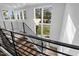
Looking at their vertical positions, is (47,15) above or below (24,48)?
above

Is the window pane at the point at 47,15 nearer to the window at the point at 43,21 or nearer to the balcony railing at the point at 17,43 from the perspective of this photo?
the window at the point at 43,21

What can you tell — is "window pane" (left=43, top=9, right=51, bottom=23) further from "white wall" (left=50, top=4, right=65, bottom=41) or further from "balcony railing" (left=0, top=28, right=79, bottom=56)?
"balcony railing" (left=0, top=28, right=79, bottom=56)

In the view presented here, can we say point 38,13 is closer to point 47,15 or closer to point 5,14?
point 47,15

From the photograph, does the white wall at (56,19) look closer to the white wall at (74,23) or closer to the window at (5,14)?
the white wall at (74,23)

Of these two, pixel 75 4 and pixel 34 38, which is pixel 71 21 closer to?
pixel 75 4

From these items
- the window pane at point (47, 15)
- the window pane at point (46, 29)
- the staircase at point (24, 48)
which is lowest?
the staircase at point (24, 48)

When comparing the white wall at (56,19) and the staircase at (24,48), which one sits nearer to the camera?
the white wall at (56,19)

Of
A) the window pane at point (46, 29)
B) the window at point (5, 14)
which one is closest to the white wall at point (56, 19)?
the window pane at point (46, 29)

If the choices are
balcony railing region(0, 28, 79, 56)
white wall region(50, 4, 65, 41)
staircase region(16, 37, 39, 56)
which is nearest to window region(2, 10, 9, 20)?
balcony railing region(0, 28, 79, 56)

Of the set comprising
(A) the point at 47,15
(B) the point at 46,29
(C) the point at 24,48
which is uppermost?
(A) the point at 47,15

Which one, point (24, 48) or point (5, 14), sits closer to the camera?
point (5, 14)

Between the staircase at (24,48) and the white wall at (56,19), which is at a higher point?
the white wall at (56,19)

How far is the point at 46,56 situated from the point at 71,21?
39 centimetres

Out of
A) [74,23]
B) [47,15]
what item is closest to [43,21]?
[47,15]
